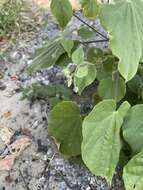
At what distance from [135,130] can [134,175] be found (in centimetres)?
22

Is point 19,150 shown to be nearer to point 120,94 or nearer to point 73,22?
point 120,94

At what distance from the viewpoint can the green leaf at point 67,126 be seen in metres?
2.09

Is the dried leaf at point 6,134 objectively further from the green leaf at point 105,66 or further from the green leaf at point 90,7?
the green leaf at point 90,7

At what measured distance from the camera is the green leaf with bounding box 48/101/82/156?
209cm

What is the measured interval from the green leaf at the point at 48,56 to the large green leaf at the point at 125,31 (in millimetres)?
598

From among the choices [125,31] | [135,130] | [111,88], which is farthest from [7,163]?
[125,31]

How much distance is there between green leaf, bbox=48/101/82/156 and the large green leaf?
45 cm

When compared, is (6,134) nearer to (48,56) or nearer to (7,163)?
(7,163)

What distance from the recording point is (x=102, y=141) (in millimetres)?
1780

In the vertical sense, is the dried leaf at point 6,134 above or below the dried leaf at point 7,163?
above

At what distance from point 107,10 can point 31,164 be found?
0.93 meters

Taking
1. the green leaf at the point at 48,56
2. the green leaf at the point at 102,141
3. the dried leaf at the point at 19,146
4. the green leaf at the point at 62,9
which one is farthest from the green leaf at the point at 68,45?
the dried leaf at the point at 19,146

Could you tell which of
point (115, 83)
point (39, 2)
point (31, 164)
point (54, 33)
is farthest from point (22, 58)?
point (115, 83)

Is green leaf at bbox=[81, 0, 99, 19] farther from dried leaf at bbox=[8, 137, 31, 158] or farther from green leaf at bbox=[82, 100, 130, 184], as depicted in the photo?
dried leaf at bbox=[8, 137, 31, 158]
